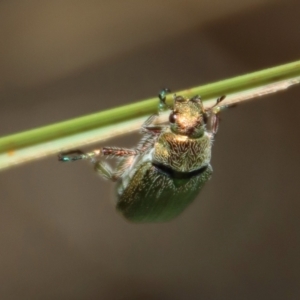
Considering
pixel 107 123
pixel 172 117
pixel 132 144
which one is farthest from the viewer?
pixel 132 144

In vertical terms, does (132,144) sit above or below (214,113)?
above

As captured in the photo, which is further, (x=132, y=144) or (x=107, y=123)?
(x=132, y=144)

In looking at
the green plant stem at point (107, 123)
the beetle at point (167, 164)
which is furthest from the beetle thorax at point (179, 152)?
the green plant stem at point (107, 123)

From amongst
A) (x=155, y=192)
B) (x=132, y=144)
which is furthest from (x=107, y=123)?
(x=132, y=144)

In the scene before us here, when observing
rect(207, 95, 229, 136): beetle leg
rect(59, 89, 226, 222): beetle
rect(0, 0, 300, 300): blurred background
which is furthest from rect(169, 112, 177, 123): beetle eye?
rect(0, 0, 300, 300): blurred background

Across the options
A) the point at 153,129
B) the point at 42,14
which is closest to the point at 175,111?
the point at 153,129

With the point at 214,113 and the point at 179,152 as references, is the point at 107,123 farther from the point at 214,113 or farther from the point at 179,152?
the point at 214,113

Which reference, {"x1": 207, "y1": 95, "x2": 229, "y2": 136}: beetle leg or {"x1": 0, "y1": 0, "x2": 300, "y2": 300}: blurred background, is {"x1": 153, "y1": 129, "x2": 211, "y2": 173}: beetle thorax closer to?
{"x1": 207, "y1": 95, "x2": 229, "y2": 136}: beetle leg

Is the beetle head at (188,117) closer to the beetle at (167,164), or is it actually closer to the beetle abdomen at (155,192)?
the beetle at (167,164)
